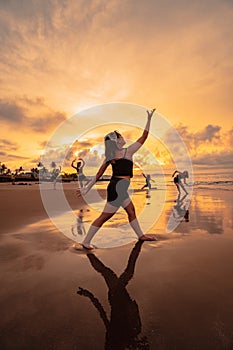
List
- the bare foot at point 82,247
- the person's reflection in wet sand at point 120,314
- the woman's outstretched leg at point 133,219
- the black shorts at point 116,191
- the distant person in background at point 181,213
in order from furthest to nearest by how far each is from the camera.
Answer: the distant person in background at point 181,213
the woman's outstretched leg at point 133,219
the black shorts at point 116,191
the bare foot at point 82,247
the person's reflection in wet sand at point 120,314

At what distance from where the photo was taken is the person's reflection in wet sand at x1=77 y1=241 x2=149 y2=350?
1.90 meters

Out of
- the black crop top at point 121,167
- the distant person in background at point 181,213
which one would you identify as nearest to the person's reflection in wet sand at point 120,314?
the black crop top at point 121,167

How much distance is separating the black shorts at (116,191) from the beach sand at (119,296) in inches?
36.4

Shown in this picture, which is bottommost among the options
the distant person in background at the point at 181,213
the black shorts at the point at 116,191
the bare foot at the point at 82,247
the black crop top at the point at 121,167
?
the bare foot at the point at 82,247

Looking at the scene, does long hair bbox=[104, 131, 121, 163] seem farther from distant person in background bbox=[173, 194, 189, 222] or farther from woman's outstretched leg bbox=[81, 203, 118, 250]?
distant person in background bbox=[173, 194, 189, 222]

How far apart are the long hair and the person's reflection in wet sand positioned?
217 centimetres

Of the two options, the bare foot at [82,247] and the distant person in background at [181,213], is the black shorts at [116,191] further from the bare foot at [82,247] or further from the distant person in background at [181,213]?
the distant person in background at [181,213]

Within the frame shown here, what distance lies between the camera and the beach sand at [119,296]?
1.95m

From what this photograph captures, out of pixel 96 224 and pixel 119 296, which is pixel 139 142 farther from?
pixel 119 296

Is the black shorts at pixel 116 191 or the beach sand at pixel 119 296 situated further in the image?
the black shorts at pixel 116 191

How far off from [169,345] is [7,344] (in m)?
1.27

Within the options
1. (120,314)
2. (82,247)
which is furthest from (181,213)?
(120,314)

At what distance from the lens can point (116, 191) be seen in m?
4.79

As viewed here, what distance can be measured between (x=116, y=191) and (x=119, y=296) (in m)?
2.34
